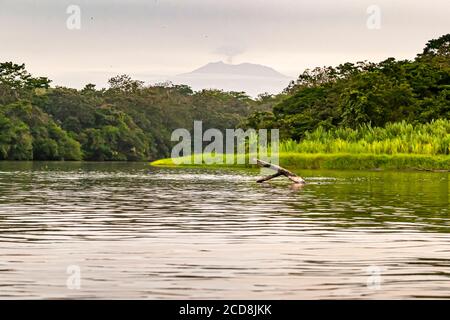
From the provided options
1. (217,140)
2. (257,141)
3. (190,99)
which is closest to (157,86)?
(190,99)

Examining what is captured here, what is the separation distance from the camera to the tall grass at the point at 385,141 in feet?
182

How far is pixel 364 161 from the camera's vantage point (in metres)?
55.4

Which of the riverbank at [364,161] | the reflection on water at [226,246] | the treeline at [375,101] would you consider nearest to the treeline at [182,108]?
the treeline at [375,101]

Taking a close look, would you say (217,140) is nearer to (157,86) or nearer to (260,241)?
(157,86)

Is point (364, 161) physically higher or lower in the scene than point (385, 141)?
lower

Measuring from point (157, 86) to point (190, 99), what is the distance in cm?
624

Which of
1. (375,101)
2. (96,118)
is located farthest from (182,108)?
(375,101)

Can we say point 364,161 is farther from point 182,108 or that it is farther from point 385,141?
point 182,108

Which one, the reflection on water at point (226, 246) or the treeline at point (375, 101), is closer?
the reflection on water at point (226, 246)

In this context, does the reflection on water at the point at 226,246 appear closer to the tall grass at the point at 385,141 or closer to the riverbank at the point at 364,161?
the riverbank at the point at 364,161

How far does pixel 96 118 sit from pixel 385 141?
5107 centimetres

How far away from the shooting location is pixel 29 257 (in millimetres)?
13453

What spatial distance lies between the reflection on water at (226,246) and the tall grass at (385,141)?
2912cm

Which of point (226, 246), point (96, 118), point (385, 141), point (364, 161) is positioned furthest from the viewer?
point (96, 118)
